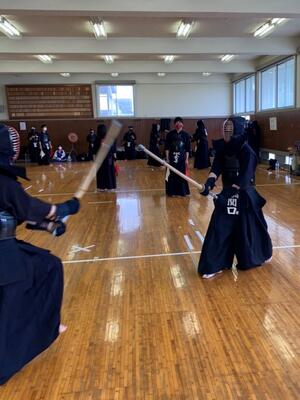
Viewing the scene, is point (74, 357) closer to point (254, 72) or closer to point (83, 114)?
point (254, 72)

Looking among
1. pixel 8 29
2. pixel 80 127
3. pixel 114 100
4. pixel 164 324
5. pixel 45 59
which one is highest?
pixel 45 59

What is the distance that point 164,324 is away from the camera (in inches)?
107

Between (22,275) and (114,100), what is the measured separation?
52.4 feet

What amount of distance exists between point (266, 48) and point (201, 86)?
24.4 ft

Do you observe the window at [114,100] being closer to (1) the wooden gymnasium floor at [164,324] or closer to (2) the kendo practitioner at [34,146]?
(2) the kendo practitioner at [34,146]

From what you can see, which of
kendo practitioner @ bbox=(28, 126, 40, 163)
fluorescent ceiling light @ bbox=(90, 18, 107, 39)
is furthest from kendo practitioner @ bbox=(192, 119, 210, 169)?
kendo practitioner @ bbox=(28, 126, 40, 163)

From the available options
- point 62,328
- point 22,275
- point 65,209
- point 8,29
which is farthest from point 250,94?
point 22,275

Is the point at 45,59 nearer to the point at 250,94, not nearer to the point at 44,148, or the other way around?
the point at 44,148

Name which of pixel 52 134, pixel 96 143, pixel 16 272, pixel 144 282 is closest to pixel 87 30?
pixel 96 143

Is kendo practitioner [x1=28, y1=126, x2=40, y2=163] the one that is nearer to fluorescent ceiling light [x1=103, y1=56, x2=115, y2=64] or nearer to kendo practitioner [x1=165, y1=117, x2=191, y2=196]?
fluorescent ceiling light [x1=103, y1=56, x2=115, y2=64]

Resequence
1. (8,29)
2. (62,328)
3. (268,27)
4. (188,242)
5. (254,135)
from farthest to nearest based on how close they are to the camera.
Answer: (254,135)
(268,27)
(8,29)
(188,242)
(62,328)

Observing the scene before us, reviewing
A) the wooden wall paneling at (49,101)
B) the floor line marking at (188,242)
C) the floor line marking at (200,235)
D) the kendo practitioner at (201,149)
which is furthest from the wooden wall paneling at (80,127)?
the floor line marking at (188,242)

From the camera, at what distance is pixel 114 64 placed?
42.5ft

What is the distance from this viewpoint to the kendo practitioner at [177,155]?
7.41 meters
